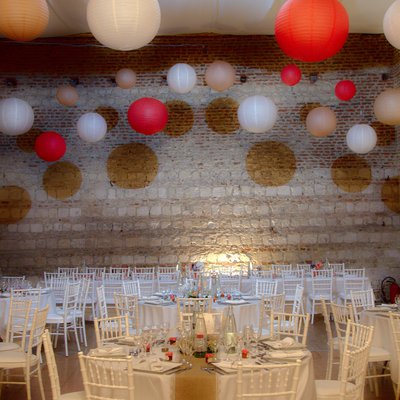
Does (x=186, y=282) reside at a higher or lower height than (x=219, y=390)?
higher

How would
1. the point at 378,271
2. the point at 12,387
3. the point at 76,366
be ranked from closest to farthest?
the point at 12,387, the point at 76,366, the point at 378,271

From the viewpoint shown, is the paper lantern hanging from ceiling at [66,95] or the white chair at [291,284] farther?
the paper lantern hanging from ceiling at [66,95]

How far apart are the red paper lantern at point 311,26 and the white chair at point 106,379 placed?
2.79 m

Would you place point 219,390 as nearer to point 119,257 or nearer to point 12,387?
point 12,387

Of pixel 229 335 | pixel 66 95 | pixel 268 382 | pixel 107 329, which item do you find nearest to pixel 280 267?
pixel 66 95

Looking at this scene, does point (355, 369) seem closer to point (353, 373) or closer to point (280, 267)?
point (353, 373)

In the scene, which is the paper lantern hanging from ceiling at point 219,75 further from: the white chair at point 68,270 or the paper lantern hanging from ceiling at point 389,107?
the white chair at point 68,270

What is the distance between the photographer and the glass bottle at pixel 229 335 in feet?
12.4

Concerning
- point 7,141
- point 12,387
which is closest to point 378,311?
point 12,387

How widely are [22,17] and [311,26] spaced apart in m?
2.36

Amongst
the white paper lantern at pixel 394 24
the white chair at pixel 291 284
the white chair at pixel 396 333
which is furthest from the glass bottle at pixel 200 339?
the white chair at pixel 291 284

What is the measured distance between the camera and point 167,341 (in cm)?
412

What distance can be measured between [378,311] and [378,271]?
5579 millimetres

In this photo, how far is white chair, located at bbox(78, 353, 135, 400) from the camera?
3090 mm
